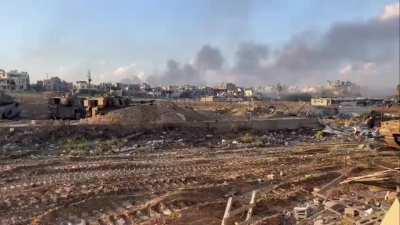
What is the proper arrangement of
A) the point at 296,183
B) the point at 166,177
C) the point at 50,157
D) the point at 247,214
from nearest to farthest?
the point at 247,214, the point at 296,183, the point at 166,177, the point at 50,157

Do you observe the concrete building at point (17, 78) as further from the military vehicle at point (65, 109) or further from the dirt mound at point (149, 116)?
the dirt mound at point (149, 116)

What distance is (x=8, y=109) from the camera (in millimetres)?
36156

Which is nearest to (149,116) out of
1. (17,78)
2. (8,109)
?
(8,109)

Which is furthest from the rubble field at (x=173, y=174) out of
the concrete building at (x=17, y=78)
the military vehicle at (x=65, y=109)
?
the concrete building at (x=17, y=78)

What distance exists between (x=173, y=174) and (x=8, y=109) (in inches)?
985

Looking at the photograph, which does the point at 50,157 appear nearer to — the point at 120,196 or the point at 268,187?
the point at 120,196

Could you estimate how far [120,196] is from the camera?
11.5 m

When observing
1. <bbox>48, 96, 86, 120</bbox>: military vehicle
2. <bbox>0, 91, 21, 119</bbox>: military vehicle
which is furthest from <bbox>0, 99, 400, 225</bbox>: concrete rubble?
<bbox>0, 91, 21, 119</bbox>: military vehicle

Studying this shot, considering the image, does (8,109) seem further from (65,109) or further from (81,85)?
(81,85)

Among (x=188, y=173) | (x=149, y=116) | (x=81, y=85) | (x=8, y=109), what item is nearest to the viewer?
(x=188, y=173)

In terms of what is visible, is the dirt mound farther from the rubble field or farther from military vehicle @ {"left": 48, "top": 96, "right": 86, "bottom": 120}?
military vehicle @ {"left": 48, "top": 96, "right": 86, "bottom": 120}

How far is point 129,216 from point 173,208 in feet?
3.10

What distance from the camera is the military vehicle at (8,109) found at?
35247 mm

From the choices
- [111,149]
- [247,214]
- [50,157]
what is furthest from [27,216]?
[111,149]
